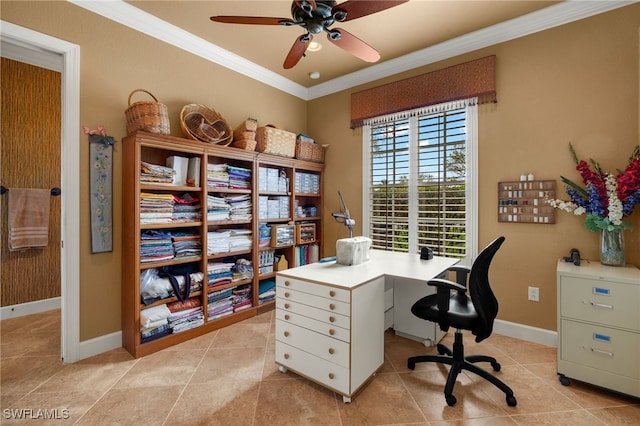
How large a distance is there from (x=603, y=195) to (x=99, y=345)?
4.01m

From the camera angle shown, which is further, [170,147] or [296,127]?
[296,127]

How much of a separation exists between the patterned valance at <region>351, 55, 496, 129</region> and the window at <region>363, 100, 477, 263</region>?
9 cm

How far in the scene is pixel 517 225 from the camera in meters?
2.61

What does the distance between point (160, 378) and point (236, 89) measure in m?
2.85

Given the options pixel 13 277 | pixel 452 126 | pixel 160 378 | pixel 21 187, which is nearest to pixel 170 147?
pixel 160 378

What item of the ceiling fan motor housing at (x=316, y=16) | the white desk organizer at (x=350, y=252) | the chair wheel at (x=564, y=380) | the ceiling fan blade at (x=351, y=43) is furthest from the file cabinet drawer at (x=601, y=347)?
the ceiling fan motor housing at (x=316, y=16)

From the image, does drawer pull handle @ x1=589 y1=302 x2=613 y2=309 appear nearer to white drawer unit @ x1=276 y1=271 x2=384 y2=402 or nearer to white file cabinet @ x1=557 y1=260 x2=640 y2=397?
white file cabinet @ x1=557 y1=260 x2=640 y2=397

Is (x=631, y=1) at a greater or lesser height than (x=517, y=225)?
greater

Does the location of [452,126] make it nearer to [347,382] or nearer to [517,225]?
[517,225]

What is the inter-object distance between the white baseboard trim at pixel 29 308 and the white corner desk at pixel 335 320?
300 centimetres

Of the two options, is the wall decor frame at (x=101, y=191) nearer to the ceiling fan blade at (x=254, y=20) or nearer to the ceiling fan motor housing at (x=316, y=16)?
the ceiling fan blade at (x=254, y=20)

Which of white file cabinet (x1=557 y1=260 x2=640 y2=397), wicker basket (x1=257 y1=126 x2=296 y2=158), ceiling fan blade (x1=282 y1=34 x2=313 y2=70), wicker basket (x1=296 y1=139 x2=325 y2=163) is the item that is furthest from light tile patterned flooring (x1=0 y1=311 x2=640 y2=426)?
ceiling fan blade (x1=282 y1=34 x2=313 y2=70)

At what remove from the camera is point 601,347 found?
1.85 m

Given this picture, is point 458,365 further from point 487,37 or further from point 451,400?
point 487,37
